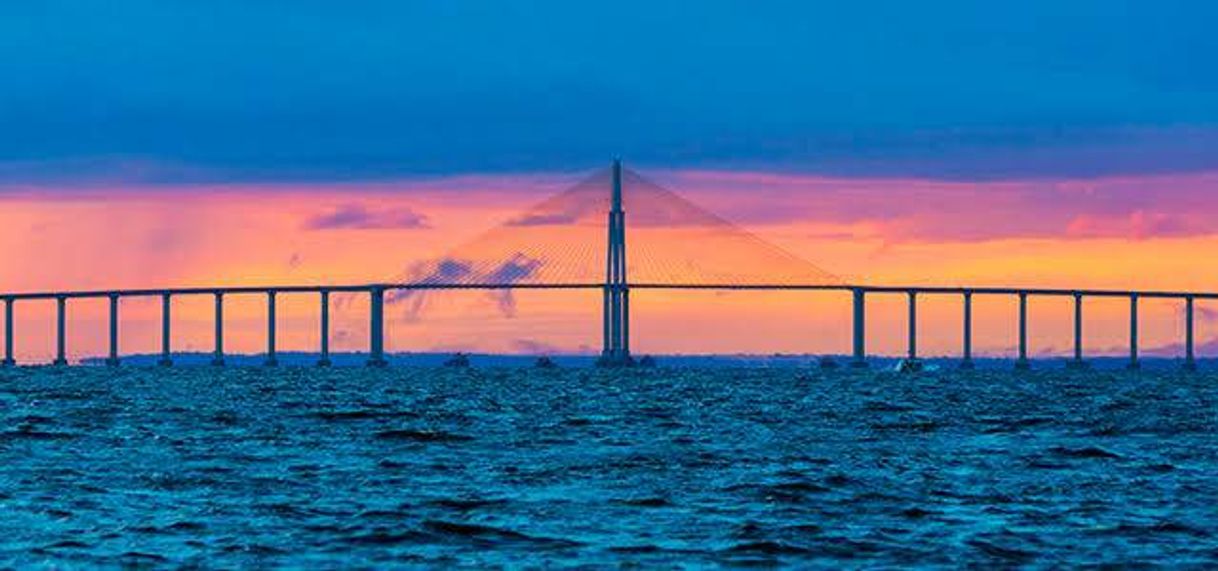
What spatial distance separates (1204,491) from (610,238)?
12851cm

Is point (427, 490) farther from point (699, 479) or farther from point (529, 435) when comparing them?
point (529, 435)

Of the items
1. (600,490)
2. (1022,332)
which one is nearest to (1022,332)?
(1022,332)

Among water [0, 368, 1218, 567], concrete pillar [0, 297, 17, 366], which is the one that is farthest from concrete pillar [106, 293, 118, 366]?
water [0, 368, 1218, 567]

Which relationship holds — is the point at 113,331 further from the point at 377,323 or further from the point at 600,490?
the point at 600,490

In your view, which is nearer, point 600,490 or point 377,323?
point 600,490

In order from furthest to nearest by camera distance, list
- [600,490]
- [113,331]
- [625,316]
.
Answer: [113,331] < [625,316] < [600,490]

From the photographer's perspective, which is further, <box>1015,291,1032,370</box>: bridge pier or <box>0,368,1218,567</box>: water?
<box>1015,291,1032,370</box>: bridge pier

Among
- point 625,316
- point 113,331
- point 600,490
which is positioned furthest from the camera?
point 113,331

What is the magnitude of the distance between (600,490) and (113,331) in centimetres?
15481

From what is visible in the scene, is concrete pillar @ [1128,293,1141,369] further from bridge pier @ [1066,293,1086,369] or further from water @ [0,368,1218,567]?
water @ [0,368,1218,567]

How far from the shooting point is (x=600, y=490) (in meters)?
36.2

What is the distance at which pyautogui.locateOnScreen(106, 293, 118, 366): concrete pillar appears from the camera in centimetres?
18412

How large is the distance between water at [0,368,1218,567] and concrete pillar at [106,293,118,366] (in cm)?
11953

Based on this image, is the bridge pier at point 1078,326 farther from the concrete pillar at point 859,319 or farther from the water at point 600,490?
the water at point 600,490
